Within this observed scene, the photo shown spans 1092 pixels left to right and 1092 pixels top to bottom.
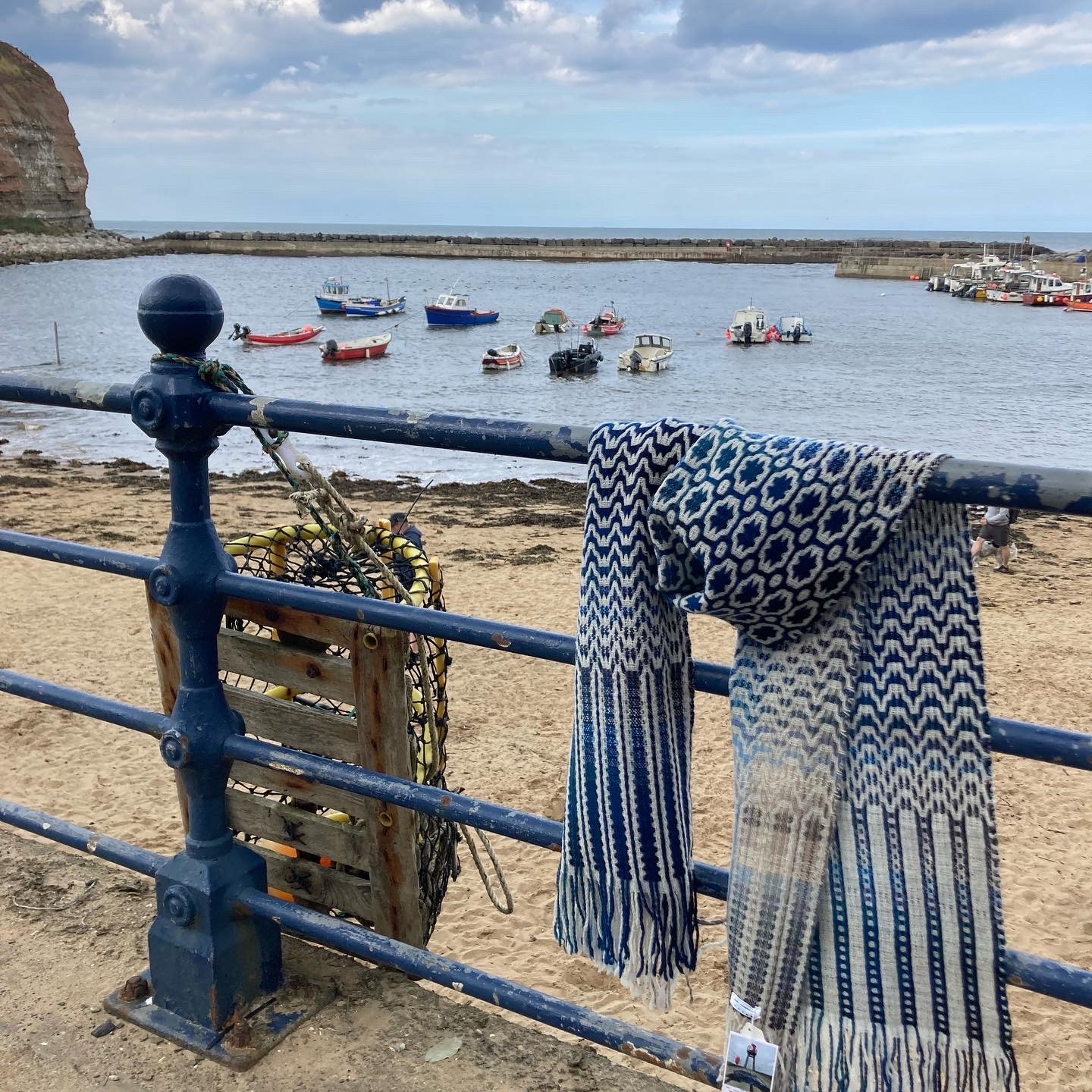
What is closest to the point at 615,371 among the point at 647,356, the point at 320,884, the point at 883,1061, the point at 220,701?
the point at 647,356

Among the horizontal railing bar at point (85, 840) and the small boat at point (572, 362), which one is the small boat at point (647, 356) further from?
the horizontal railing bar at point (85, 840)

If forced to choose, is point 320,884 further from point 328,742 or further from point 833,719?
point 833,719

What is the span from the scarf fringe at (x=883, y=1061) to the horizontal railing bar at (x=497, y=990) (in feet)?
0.83

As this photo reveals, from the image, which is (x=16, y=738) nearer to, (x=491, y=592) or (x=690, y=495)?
(x=491, y=592)

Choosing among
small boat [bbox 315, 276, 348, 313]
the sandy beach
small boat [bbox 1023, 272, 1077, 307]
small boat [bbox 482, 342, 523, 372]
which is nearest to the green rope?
the sandy beach

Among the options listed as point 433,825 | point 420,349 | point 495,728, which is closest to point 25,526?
point 495,728

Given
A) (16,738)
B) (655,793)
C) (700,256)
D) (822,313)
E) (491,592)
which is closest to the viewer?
(655,793)

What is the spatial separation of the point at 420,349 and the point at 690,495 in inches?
1911

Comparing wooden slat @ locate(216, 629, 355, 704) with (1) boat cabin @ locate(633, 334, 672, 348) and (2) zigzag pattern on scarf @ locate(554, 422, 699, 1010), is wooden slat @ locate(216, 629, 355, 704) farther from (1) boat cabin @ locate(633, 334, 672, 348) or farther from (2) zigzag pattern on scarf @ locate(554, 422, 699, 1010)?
(1) boat cabin @ locate(633, 334, 672, 348)

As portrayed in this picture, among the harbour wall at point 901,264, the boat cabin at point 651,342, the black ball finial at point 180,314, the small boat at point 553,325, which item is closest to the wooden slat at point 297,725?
the black ball finial at point 180,314

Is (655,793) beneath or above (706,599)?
beneath

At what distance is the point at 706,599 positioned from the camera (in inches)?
56.4

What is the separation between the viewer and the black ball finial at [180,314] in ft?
6.83

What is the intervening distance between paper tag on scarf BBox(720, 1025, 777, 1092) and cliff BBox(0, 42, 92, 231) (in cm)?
10581
